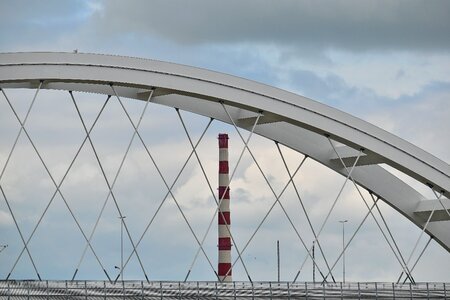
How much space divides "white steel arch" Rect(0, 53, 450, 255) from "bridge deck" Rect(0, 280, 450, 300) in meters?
3.89

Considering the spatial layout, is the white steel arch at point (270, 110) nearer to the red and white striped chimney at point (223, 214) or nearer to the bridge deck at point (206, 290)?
the bridge deck at point (206, 290)

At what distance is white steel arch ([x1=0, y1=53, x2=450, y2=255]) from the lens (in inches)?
2415

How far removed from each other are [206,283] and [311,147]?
24.8 ft

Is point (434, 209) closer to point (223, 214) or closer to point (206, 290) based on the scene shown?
point (206, 290)

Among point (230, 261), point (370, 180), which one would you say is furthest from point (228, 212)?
point (370, 180)

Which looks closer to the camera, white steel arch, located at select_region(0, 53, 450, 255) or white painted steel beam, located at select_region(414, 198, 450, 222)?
white steel arch, located at select_region(0, 53, 450, 255)

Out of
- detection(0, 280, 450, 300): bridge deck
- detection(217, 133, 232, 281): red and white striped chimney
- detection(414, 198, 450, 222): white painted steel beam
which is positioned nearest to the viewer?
detection(0, 280, 450, 300): bridge deck

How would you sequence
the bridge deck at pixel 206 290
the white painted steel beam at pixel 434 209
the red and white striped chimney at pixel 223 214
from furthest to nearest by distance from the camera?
the red and white striped chimney at pixel 223 214, the white painted steel beam at pixel 434 209, the bridge deck at pixel 206 290

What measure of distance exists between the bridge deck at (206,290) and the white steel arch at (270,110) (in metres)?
3.89

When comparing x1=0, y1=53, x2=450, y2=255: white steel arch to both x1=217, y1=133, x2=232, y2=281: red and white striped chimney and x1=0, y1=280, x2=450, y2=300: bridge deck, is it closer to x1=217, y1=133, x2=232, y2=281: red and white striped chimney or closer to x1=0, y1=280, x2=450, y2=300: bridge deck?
x1=0, y1=280, x2=450, y2=300: bridge deck

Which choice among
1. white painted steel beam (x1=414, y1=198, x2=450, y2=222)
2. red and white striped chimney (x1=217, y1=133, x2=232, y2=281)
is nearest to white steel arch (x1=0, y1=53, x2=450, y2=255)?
white painted steel beam (x1=414, y1=198, x2=450, y2=222)

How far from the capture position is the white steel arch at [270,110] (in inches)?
2415

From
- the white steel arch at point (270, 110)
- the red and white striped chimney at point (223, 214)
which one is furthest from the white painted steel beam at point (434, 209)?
the red and white striped chimney at point (223, 214)

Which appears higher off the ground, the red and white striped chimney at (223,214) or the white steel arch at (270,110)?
the red and white striped chimney at (223,214)
